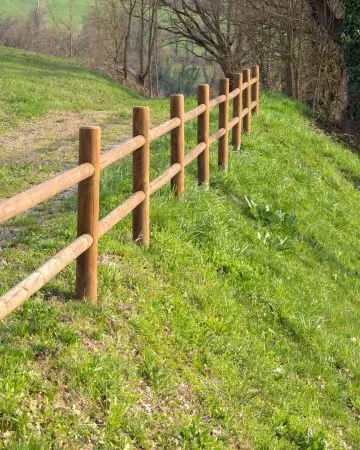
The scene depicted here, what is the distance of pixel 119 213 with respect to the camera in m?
5.86

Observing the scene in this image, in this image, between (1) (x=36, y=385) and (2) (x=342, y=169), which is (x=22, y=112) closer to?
(2) (x=342, y=169)

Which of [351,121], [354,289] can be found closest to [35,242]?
[354,289]

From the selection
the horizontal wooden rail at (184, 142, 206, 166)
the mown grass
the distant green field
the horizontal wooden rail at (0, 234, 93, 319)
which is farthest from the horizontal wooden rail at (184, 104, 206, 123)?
the distant green field

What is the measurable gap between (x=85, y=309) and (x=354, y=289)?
497 centimetres

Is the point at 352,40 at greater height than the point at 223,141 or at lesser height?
greater

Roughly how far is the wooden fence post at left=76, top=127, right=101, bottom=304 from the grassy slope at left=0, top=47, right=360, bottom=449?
0.24 meters

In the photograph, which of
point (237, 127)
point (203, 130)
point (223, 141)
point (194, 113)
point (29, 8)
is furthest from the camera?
point (29, 8)

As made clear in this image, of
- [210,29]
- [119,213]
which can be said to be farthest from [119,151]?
[210,29]

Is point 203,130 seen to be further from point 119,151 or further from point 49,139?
point 49,139

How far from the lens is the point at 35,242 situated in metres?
6.52

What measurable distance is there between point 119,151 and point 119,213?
0.52 meters

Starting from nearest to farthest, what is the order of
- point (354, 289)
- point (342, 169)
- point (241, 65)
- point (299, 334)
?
1. point (299, 334)
2. point (354, 289)
3. point (342, 169)
4. point (241, 65)

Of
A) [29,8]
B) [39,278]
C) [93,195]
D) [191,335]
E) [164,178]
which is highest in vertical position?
[29,8]

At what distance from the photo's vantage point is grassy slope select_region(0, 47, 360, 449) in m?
4.36
